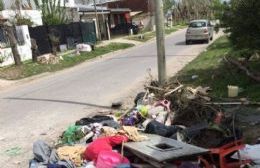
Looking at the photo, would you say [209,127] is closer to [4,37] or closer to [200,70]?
[200,70]

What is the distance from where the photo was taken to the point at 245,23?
11.6 metres

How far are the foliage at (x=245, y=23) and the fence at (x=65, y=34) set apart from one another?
834 inches

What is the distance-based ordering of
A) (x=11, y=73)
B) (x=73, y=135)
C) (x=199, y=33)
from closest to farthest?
(x=73, y=135)
(x=11, y=73)
(x=199, y=33)

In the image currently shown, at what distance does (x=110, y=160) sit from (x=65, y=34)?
30125mm

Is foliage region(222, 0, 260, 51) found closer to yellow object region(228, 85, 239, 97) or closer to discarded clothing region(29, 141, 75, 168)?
yellow object region(228, 85, 239, 97)

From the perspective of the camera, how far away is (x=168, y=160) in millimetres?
5797

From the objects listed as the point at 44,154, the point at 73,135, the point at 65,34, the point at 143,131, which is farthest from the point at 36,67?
the point at 44,154

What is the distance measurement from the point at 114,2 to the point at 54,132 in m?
73.1

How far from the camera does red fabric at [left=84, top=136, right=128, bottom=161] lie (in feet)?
22.2

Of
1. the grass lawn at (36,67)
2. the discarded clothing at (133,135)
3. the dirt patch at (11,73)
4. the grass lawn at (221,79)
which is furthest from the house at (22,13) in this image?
the discarded clothing at (133,135)

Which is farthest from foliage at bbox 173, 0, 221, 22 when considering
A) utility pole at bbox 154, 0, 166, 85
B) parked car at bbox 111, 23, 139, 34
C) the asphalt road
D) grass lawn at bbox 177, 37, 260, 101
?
utility pole at bbox 154, 0, 166, 85

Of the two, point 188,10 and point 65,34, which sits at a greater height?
point 65,34

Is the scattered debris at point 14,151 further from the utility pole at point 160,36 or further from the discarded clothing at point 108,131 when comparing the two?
the utility pole at point 160,36

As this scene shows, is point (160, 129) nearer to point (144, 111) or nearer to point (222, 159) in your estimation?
point (144, 111)
